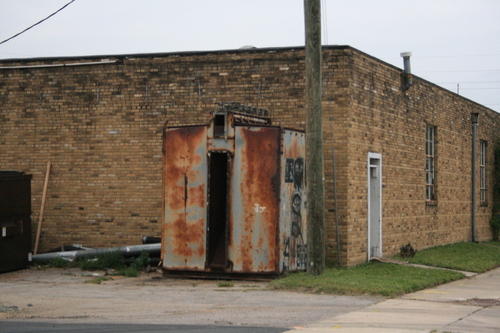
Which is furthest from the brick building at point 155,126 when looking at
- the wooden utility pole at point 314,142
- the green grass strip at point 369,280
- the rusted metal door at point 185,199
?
the rusted metal door at point 185,199

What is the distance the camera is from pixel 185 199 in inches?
542

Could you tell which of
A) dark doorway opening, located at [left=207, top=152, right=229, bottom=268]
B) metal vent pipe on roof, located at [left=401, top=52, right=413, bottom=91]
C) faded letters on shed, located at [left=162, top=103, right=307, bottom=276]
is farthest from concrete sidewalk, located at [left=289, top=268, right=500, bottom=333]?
metal vent pipe on roof, located at [left=401, top=52, right=413, bottom=91]

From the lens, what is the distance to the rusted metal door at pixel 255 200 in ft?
43.8

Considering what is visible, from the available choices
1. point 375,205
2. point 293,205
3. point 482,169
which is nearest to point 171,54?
point 293,205

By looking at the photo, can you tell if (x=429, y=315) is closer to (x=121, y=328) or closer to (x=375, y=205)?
(x=121, y=328)

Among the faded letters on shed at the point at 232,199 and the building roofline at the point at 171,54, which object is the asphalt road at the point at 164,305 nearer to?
the faded letters on shed at the point at 232,199

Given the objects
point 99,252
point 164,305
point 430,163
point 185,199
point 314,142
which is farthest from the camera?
point 430,163

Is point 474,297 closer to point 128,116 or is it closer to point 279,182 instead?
point 279,182

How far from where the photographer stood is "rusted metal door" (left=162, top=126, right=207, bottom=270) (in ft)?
44.7

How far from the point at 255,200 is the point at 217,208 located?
96cm

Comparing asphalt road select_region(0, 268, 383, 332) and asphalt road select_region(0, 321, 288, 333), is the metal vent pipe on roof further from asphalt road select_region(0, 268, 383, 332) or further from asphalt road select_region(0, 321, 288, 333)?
asphalt road select_region(0, 321, 288, 333)

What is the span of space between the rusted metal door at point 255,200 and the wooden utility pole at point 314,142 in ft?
2.28

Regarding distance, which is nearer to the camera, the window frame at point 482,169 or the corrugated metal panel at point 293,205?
the corrugated metal panel at point 293,205

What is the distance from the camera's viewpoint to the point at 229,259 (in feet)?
44.0
